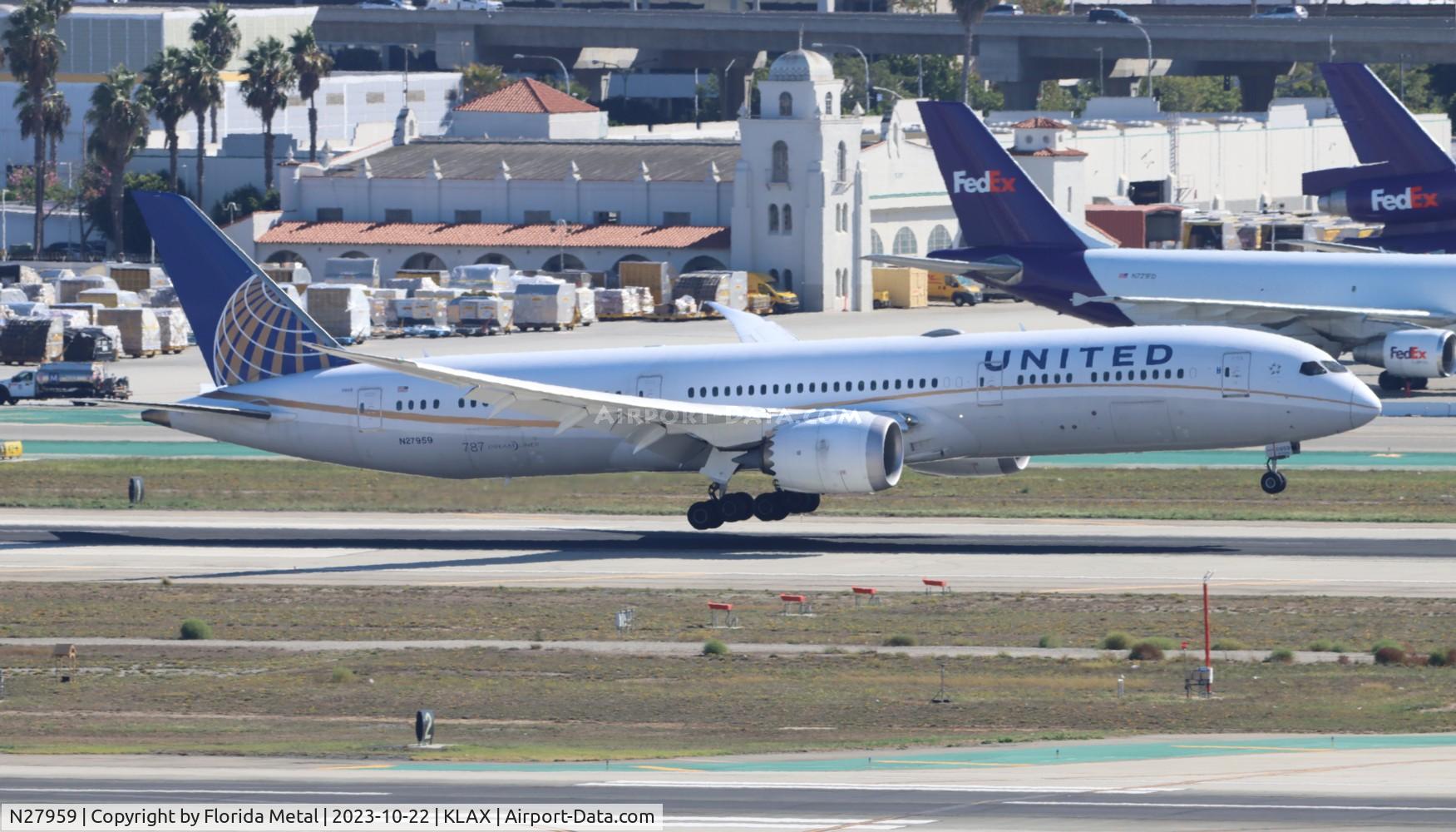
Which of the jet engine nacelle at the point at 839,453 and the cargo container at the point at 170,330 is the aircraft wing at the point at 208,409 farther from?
the cargo container at the point at 170,330

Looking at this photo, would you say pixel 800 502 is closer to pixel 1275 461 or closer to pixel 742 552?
pixel 742 552

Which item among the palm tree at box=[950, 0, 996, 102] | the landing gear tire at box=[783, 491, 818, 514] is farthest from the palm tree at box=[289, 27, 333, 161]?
the landing gear tire at box=[783, 491, 818, 514]

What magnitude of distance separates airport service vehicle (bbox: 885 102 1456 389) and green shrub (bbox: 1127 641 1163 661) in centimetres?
4705

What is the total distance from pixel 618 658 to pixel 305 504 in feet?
83.0

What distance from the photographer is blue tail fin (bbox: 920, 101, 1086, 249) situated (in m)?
86.5

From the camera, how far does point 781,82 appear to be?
412 feet

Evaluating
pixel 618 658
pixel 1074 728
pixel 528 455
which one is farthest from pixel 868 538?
pixel 1074 728

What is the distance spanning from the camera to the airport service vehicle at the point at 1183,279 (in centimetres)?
8400

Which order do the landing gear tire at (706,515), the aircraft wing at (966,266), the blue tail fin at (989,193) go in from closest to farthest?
the landing gear tire at (706,515), the aircraft wing at (966,266), the blue tail fin at (989,193)

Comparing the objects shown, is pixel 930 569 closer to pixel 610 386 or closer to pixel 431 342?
pixel 610 386

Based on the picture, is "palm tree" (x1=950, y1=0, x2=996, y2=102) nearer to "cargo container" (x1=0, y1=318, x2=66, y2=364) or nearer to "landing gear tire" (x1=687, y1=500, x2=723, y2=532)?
"cargo container" (x1=0, y1=318, x2=66, y2=364)

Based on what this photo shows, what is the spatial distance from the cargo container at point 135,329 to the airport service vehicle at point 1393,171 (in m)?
55.0

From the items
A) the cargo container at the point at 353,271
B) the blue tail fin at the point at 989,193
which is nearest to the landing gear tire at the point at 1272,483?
the blue tail fin at the point at 989,193

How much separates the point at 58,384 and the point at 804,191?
158 feet
